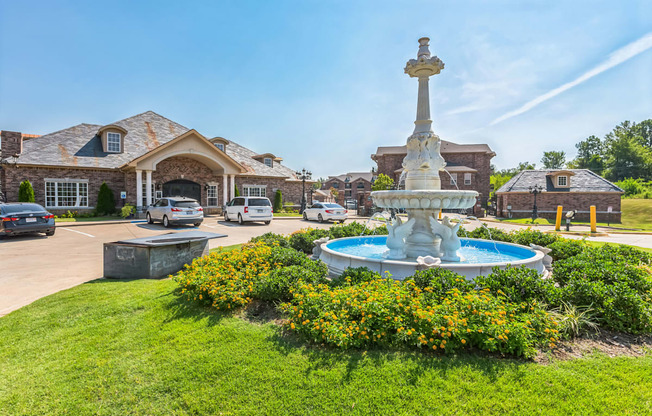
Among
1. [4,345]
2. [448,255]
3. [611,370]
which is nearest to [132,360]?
[4,345]

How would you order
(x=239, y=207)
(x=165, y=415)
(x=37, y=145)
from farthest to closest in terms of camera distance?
(x=37, y=145)
(x=239, y=207)
(x=165, y=415)

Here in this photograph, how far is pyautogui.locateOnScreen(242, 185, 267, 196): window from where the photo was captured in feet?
100

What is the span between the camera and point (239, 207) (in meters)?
21.3

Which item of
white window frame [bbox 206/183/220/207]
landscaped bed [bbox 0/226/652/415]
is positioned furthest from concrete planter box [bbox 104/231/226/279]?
white window frame [bbox 206/183/220/207]

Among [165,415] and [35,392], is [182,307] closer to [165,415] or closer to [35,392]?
[35,392]

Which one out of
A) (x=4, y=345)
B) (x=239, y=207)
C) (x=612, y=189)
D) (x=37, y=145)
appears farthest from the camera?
(x=612, y=189)

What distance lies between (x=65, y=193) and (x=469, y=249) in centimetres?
2652

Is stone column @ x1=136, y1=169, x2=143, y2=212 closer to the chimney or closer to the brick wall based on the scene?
the chimney

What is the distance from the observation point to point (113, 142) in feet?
83.8

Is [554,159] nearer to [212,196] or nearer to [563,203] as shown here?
[563,203]

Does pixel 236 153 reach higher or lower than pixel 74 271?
higher

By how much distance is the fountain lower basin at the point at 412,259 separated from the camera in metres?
5.88

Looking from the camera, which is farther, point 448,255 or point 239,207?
point 239,207

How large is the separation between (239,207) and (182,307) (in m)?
16.6
